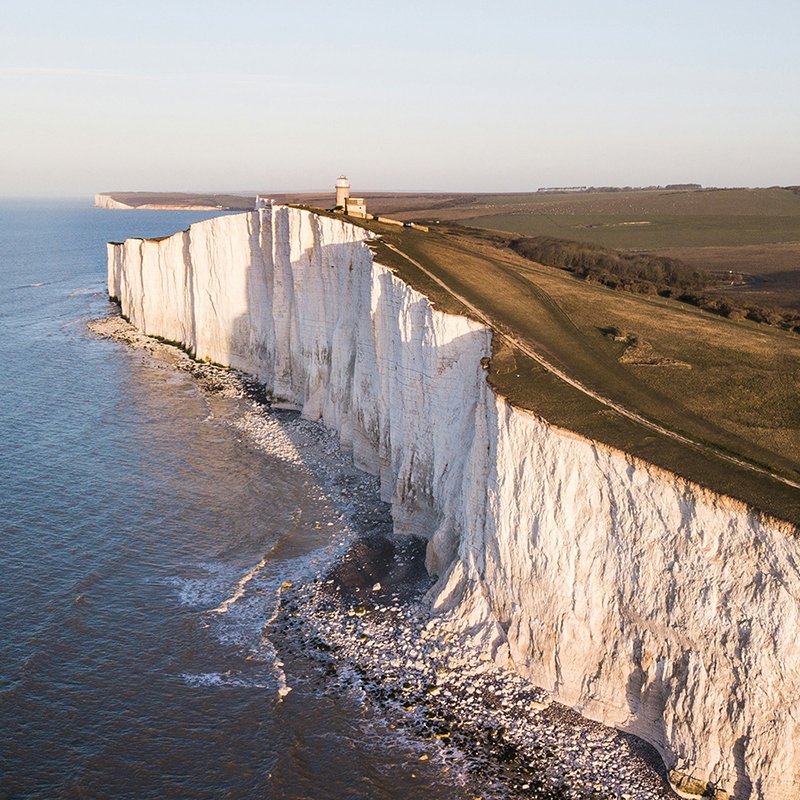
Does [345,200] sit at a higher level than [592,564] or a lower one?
higher

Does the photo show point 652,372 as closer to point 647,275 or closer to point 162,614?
point 162,614

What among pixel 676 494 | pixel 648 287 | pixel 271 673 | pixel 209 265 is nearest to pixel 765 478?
pixel 676 494

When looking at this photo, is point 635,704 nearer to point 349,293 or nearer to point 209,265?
point 349,293

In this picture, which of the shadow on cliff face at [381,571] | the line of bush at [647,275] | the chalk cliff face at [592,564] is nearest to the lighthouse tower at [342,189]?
the line of bush at [647,275]

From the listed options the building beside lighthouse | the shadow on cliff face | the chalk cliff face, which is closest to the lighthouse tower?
the building beside lighthouse

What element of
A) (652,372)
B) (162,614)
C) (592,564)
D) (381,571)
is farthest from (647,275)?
(162,614)

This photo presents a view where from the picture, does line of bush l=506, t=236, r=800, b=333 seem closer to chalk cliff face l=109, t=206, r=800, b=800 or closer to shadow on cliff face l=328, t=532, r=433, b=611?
chalk cliff face l=109, t=206, r=800, b=800
